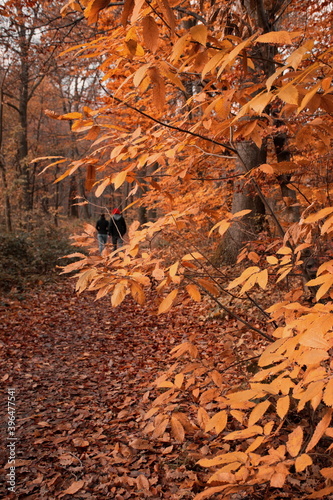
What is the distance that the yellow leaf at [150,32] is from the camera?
1.19 metres

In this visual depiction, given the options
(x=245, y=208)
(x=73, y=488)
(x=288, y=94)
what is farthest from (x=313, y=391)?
(x=245, y=208)

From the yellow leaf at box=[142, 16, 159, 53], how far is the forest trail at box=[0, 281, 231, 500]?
1871 mm

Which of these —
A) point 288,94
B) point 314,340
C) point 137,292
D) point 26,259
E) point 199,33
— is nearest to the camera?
point 288,94

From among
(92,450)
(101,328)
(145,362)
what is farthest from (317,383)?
(101,328)

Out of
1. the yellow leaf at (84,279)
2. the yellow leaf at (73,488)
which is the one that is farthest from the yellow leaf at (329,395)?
the yellow leaf at (73,488)

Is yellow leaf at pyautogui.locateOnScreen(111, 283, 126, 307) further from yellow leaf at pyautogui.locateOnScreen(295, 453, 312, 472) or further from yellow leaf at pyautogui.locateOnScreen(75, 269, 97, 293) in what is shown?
yellow leaf at pyautogui.locateOnScreen(295, 453, 312, 472)

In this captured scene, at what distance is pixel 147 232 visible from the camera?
1.97 metres

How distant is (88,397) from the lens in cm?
424

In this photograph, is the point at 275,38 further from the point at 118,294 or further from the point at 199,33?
the point at 118,294

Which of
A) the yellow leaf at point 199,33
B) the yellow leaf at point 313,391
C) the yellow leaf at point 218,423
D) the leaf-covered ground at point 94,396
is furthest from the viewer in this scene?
the leaf-covered ground at point 94,396

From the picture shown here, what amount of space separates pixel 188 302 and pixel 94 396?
1681 millimetres

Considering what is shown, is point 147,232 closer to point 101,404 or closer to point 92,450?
point 92,450

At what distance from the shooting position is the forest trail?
2.77m

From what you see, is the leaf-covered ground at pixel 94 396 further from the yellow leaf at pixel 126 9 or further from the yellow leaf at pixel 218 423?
the yellow leaf at pixel 126 9
